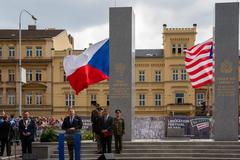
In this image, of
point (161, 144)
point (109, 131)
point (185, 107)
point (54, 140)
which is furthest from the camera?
point (185, 107)

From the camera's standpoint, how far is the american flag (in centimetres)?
2981

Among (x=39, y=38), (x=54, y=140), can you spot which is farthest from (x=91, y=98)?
(x=54, y=140)

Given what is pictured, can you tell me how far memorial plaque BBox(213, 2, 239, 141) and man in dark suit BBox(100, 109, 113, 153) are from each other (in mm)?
5281

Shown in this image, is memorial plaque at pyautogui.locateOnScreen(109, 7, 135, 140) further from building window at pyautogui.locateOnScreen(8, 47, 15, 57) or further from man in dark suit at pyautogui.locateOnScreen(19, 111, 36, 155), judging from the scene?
building window at pyautogui.locateOnScreen(8, 47, 15, 57)

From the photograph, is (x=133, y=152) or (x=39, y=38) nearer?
(x=133, y=152)

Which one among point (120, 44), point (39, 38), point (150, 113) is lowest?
point (150, 113)

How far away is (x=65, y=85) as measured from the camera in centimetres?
8481

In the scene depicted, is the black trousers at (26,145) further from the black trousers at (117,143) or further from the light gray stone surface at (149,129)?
the light gray stone surface at (149,129)

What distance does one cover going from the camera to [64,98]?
85.1 m

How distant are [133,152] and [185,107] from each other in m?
58.4

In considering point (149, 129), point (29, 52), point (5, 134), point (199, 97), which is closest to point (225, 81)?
point (149, 129)

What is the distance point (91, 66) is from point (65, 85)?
55977 mm

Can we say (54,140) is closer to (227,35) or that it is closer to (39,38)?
(227,35)

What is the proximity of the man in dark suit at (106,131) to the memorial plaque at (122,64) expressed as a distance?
345cm
